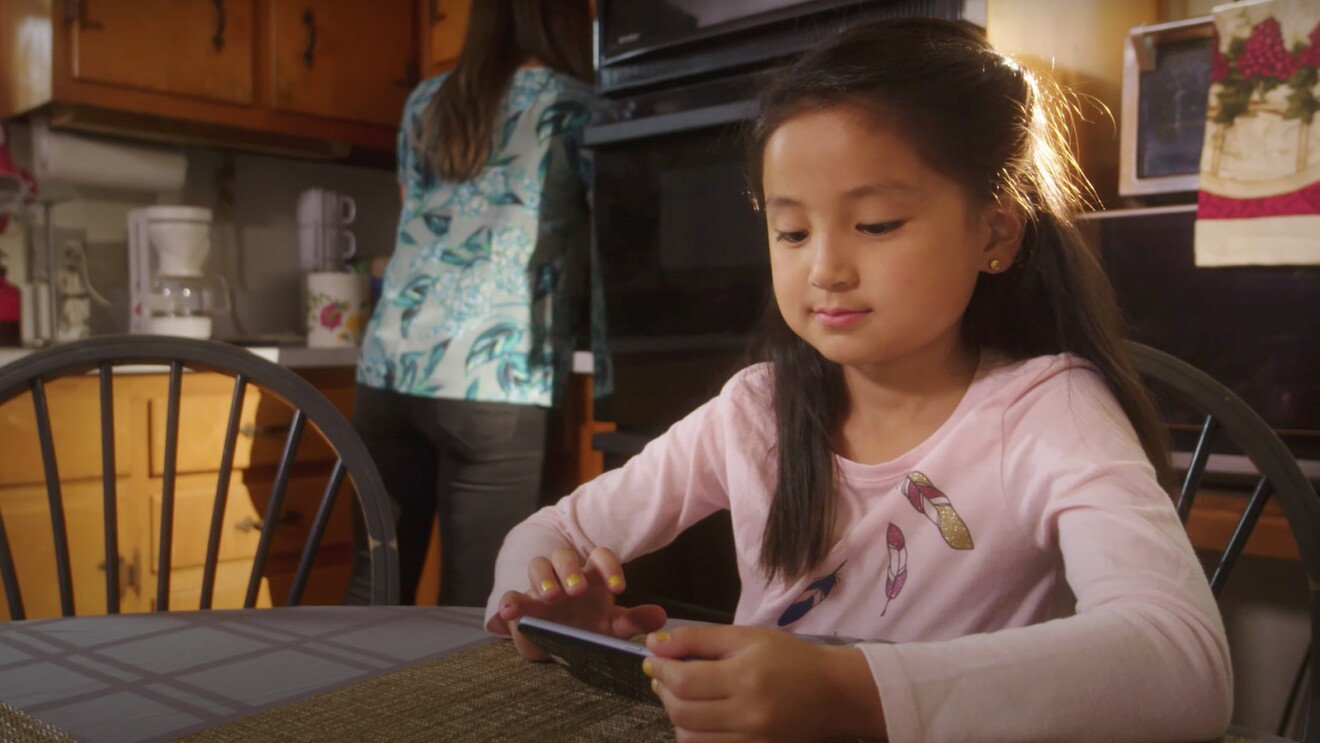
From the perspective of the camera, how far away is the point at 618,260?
162 centimetres

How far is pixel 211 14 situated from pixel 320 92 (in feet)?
0.90

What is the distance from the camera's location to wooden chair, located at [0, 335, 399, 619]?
2.83ft

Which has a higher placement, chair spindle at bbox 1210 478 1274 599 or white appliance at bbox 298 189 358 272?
white appliance at bbox 298 189 358 272

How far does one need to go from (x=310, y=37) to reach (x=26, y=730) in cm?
215

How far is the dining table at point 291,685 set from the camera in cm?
49

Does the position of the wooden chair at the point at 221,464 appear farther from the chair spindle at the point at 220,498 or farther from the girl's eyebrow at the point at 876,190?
the girl's eyebrow at the point at 876,190

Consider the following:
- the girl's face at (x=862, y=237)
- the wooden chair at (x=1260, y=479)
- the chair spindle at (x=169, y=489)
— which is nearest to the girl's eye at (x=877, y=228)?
the girl's face at (x=862, y=237)

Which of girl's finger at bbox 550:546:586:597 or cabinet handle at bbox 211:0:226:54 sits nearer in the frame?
girl's finger at bbox 550:546:586:597

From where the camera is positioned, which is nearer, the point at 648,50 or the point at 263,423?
the point at 648,50

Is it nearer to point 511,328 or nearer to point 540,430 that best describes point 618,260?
point 511,328

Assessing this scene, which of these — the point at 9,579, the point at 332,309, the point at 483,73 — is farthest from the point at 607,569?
the point at 332,309

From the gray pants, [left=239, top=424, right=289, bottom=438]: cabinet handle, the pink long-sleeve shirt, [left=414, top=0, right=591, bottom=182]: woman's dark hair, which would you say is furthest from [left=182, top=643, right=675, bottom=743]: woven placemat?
[left=239, top=424, right=289, bottom=438]: cabinet handle

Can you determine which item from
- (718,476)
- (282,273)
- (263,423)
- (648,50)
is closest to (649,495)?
(718,476)

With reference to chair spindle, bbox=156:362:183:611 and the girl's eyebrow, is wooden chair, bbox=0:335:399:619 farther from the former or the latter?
the girl's eyebrow
